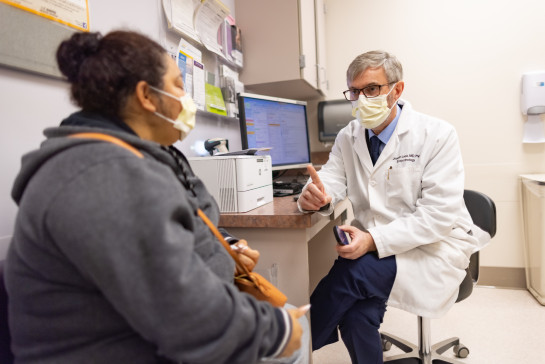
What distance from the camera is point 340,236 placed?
1.17 meters

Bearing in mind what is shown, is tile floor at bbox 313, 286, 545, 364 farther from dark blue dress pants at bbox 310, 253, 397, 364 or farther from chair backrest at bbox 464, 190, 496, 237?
chair backrest at bbox 464, 190, 496, 237

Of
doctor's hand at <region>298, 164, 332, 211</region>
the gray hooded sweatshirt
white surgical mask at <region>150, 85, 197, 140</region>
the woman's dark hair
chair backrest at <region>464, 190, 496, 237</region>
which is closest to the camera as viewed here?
the gray hooded sweatshirt

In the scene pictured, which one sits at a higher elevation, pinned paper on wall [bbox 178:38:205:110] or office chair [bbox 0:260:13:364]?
pinned paper on wall [bbox 178:38:205:110]

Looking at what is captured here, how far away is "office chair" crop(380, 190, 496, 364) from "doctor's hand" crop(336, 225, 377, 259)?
46 centimetres

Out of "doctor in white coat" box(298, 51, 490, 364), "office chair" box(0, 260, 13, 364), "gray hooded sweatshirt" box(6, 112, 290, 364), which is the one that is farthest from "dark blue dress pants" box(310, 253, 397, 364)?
"office chair" box(0, 260, 13, 364)

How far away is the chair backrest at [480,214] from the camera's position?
1.40 metres

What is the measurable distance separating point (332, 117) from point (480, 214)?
129cm

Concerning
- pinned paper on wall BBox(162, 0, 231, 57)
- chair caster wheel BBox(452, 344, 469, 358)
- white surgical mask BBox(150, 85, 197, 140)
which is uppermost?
Answer: pinned paper on wall BBox(162, 0, 231, 57)

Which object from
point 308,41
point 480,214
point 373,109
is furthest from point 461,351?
point 308,41

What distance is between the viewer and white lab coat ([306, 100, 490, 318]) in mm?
1161

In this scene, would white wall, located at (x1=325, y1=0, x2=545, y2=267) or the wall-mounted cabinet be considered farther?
white wall, located at (x1=325, y1=0, x2=545, y2=267)

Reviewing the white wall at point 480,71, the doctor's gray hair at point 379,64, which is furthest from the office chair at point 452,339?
the white wall at point 480,71

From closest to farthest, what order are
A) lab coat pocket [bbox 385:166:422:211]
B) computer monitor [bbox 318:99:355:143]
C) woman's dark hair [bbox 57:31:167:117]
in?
1. woman's dark hair [bbox 57:31:167:117]
2. lab coat pocket [bbox 385:166:422:211]
3. computer monitor [bbox 318:99:355:143]

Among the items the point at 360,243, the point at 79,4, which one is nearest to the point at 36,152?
the point at 79,4
